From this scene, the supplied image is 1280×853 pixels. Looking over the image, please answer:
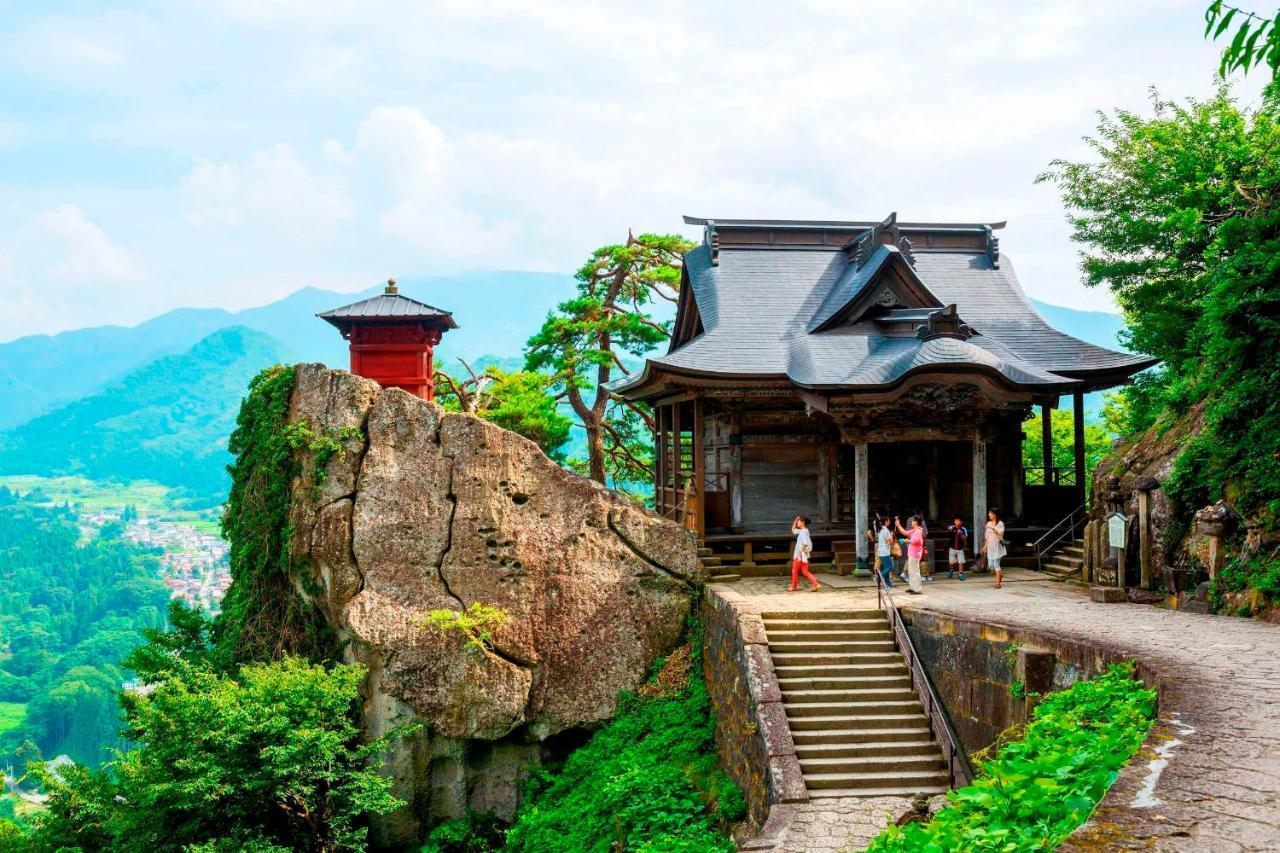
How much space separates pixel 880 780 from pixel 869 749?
54 centimetres

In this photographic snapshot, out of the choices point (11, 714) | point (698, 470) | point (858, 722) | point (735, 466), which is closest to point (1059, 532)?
point (735, 466)

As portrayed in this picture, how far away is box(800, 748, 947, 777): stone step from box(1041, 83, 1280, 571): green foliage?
18.1ft

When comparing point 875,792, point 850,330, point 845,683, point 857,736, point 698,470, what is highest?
point 850,330

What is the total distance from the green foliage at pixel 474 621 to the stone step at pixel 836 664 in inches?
190

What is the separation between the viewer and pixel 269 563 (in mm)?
16578

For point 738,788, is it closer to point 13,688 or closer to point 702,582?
point 702,582

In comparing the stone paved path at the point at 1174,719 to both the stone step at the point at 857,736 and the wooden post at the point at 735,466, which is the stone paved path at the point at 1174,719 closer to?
the stone step at the point at 857,736

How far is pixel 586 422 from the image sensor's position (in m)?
29.1

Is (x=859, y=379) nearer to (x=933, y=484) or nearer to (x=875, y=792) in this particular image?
(x=933, y=484)

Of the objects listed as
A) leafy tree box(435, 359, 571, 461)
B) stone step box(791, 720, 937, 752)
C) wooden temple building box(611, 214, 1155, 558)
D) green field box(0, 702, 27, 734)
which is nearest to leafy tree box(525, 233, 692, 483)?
leafy tree box(435, 359, 571, 461)

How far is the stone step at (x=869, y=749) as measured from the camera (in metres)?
11.5

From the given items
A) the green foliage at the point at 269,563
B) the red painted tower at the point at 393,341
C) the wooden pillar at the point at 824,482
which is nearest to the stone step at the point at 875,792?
the wooden pillar at the point at 824,482

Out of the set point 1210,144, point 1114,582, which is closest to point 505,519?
point 1114,582

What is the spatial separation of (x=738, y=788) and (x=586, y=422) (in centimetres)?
1786
